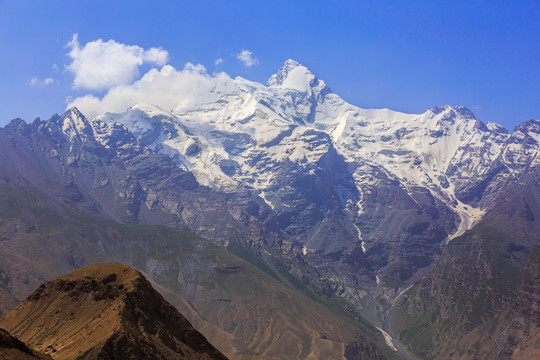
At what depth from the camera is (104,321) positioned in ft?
424

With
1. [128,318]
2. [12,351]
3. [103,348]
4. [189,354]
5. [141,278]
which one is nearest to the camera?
[12,351]

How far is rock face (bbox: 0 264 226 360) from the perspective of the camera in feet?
391

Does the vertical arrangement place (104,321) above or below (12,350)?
above

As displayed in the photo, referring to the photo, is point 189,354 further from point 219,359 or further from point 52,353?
point 52,353

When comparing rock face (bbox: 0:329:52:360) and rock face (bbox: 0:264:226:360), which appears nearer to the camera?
rock face (bbox: 0:329:52:360)

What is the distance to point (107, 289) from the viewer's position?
469 feet

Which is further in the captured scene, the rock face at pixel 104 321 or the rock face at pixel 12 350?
the rock face at pixel 104 321

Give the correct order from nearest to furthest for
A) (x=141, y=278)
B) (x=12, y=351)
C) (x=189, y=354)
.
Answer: (x=12, y=351) → (x=189, y=354) → (x=141, y=278)

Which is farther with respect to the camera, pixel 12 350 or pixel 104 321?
pixel 104 321

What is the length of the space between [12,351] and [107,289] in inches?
1880

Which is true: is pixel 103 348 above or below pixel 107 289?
below

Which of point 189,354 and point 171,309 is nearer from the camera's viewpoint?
point 189,354

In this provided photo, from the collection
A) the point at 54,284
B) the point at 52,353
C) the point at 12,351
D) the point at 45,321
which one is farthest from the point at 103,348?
the point at 54,284

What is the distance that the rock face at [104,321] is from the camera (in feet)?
391
